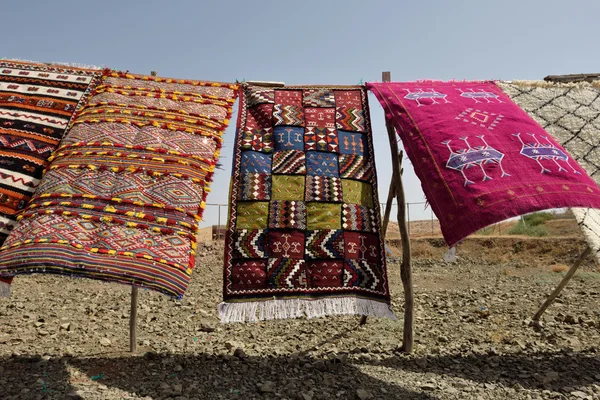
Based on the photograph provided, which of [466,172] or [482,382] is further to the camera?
[482,382]

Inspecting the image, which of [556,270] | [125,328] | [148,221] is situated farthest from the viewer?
[556,270]

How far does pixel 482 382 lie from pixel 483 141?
6.28 ft

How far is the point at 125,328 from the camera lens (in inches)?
208

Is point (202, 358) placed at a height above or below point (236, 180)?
below

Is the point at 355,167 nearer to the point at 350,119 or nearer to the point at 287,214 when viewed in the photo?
the point at 350,119

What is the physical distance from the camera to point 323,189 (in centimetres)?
379

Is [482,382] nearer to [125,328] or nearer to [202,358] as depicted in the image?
[202,358]

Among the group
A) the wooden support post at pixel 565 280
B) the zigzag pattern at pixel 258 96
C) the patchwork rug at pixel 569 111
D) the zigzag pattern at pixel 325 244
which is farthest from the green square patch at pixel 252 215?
the wooden support post at pixel 565 280

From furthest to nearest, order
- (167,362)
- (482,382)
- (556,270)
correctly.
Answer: (556,270), (167,362), (482,382)

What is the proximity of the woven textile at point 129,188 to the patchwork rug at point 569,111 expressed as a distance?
2.80 meters

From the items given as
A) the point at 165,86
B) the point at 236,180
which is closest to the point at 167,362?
the point at 236,180

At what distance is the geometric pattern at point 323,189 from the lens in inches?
148

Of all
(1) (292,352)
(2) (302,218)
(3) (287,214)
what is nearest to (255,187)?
(3) (287,214)

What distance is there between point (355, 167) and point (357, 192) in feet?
0.75
